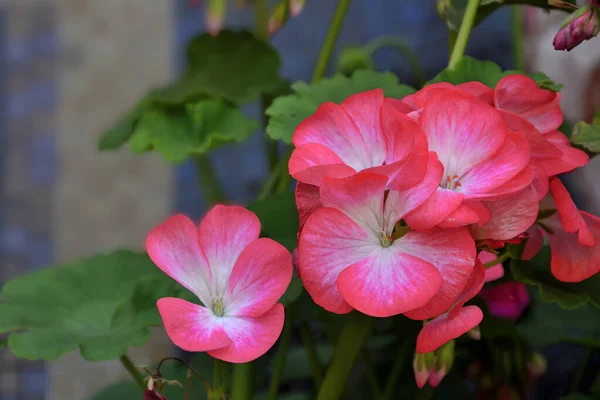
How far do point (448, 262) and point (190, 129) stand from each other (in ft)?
1.15

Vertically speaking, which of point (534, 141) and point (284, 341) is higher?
point (534, 141)

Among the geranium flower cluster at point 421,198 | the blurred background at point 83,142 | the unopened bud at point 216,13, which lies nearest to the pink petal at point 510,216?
the geranium flower cluster at point 421,198

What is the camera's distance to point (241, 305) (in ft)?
0.94

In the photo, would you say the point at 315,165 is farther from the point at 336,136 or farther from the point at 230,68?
Answer: the point at 230,68

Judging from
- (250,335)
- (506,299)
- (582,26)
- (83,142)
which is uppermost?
(582,26)

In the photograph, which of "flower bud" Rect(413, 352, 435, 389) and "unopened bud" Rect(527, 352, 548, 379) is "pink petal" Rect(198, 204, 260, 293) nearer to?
"flower bud" Rect(413, 352, 435, 389)

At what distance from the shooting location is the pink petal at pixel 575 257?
0.31 metres

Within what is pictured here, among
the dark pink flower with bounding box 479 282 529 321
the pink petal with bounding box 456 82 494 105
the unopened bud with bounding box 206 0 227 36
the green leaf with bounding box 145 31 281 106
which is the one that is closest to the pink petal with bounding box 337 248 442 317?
the pink petal with bounding box 456 82 494 105

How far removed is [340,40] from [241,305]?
2.98 ft

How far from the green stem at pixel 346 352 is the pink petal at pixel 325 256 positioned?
70 mm

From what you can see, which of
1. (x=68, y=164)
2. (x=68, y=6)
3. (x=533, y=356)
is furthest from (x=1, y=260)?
(x=533, y=356)

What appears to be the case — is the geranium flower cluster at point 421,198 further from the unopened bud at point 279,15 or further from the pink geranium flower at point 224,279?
the unopened bud at point 279,15

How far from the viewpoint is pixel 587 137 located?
1.10 feet

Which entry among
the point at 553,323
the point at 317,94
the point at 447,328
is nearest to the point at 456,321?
the point at 447,328
